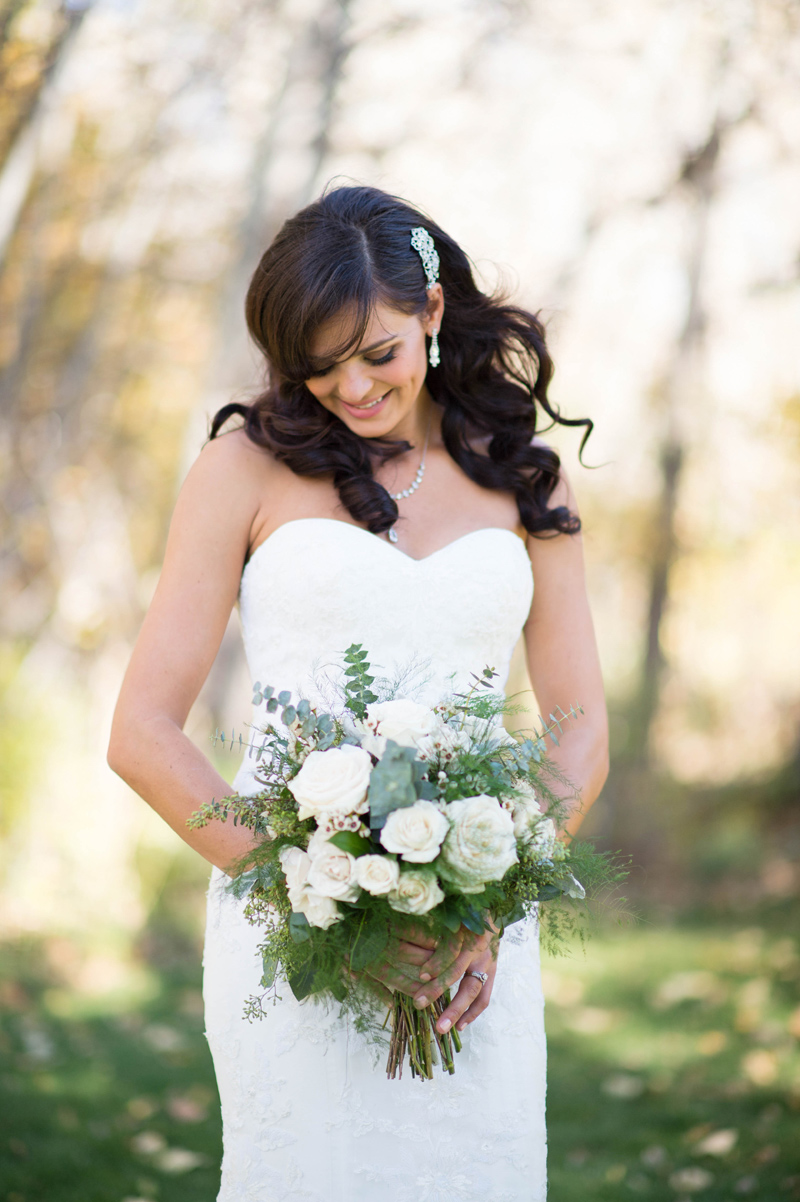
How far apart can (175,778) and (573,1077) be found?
3550mm

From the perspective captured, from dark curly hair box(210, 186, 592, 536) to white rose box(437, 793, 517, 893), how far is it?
993 mm

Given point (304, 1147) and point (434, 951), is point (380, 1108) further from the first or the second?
point (434, 951)

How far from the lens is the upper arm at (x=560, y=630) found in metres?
2.73

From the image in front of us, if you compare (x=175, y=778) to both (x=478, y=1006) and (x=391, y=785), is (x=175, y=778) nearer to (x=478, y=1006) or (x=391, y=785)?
(x=391, y=785)

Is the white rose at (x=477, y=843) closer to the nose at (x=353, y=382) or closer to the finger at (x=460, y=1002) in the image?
the finger at (x=460, y=1002)

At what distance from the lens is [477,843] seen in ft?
5.57

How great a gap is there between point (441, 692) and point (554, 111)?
7.32 metres

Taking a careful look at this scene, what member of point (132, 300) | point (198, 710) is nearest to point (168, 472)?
point (132, 300)

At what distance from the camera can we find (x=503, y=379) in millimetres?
2975

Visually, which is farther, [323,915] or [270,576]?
[270,576]

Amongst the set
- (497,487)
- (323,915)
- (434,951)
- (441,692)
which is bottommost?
(434,951)

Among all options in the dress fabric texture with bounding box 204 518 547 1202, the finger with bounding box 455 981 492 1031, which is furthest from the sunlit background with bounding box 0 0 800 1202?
the finger with bounding box 455 981 492 1031

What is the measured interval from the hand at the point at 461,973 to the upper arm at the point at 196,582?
746mm

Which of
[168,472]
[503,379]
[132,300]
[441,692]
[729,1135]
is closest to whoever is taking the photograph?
[441,692]
